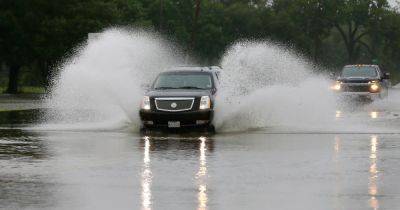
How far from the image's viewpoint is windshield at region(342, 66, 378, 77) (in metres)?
43.6

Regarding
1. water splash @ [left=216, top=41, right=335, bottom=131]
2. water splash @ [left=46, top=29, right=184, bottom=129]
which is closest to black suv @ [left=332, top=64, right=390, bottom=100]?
water splash @ [left=216, top=41, right=335, bottom=131]

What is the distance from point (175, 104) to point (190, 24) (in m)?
93.2

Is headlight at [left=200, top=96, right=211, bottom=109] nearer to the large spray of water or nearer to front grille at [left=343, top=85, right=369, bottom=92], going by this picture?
the large spray of water

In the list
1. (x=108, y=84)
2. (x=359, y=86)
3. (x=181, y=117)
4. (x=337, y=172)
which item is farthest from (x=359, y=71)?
(x=337, y=172)

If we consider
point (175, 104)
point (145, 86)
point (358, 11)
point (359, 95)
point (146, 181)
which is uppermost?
point (358, 11)

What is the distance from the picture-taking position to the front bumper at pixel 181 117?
23.5 metres

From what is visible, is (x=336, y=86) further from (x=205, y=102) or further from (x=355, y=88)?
(x=205, y=102)

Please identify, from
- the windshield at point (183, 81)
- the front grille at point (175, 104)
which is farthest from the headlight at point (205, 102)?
the windshield at point (183, 81)

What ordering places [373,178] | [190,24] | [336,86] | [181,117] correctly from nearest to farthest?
[373,178] < [181,117] < [336,86] < [190,24]

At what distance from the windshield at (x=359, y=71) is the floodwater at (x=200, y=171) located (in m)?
20.5

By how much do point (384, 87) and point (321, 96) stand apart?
29.4 feet

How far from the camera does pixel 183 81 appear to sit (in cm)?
2559

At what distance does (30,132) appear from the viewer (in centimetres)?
2388

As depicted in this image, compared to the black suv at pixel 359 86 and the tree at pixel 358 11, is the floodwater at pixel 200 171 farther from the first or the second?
the tree at pixel 358 11
